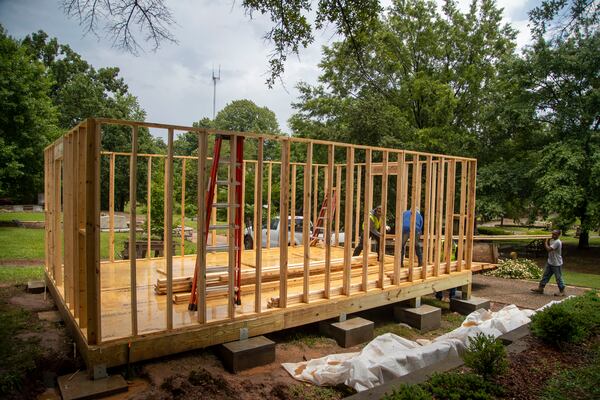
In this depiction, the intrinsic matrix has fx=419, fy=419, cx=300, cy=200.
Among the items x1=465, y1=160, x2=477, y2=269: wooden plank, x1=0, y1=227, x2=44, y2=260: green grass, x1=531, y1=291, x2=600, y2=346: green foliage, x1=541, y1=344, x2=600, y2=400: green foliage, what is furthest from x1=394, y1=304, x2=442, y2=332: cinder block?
x1=0, y1=227, x2=44, y2=260: green grass

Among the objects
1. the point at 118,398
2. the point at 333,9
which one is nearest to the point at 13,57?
the point at 333,9

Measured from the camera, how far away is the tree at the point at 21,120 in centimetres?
1791

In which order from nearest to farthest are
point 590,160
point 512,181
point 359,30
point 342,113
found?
point 359,30, point 590,160, point 512,181, point 342,113

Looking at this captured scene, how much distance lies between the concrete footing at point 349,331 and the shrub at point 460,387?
2071 millimetres

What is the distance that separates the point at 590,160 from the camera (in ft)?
50.6

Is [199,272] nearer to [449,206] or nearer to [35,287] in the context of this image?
[35,287]

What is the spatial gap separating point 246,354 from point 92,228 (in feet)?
7.37

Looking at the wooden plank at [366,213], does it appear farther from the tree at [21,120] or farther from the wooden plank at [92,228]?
the tree at [21,120]

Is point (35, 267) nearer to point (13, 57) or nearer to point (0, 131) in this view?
point (0, 131)

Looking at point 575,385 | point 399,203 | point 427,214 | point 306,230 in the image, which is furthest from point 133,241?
point 427,214

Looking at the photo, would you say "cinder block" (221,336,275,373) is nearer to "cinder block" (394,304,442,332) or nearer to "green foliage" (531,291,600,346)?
"cinder block" (394,304,442,332)

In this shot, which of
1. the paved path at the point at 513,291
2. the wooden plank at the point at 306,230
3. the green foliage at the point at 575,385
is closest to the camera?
the green foliage at the point at 575,385

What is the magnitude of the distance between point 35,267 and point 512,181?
17.6 meters

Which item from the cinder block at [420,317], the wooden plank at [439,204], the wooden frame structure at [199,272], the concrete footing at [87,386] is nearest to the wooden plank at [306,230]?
the wooden frame structure at [199,272]
